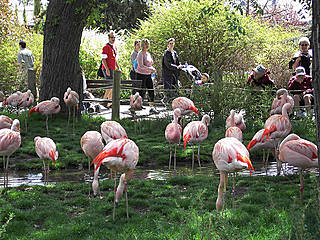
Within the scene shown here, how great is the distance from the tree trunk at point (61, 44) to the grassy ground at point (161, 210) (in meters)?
3.60

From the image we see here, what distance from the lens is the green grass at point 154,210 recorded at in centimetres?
437

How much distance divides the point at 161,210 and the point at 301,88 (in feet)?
23.8

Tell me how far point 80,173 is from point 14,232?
112 inches

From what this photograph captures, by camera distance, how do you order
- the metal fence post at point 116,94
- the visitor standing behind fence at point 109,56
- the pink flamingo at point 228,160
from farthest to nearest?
the visitor standing behind fence at point 109,56
the metal fence post at point 116,94
the pink flamingo at point 228,160

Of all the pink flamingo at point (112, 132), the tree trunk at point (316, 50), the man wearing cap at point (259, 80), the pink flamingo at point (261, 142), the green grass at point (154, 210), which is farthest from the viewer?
the man wearing cap at point (259, 80)

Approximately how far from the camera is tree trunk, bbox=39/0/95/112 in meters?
11.6

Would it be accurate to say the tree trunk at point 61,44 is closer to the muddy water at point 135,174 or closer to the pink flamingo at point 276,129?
the muddy water at point 135,174

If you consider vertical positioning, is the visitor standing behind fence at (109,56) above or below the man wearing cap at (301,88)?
above

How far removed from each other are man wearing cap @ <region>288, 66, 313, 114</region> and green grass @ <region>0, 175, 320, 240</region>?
4569 millimetres

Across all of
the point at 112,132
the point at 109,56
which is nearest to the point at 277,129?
the point at 112,132

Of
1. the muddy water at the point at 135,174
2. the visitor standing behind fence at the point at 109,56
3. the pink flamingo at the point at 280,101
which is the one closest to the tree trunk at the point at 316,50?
the muddy water at the point at 135,174

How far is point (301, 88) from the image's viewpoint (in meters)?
11.5

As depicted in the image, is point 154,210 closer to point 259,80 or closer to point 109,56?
point 259,80

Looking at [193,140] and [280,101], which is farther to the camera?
[280,101]
